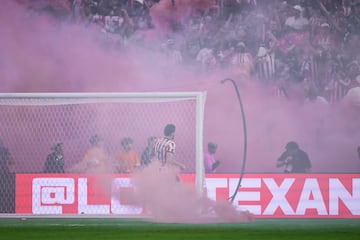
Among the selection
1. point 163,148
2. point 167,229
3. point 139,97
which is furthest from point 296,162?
point 167,229

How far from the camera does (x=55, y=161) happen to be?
1398cm

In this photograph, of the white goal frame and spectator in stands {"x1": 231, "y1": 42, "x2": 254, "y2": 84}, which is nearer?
the white goal frame

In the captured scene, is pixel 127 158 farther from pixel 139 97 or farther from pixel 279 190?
pixel 279 190

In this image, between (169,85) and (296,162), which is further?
(169,85)

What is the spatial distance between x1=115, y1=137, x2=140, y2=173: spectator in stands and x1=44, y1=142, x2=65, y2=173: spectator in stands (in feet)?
3.09

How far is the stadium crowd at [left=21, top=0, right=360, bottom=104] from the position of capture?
64.0 feet

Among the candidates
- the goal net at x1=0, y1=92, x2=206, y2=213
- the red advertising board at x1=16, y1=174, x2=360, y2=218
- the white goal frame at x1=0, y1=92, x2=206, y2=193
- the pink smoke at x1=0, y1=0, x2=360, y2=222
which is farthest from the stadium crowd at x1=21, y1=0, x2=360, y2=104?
the white goal frame at x1=0, y1=92, x2=206, y2=193

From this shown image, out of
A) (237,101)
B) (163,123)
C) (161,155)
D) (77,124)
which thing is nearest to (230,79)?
(237,101)

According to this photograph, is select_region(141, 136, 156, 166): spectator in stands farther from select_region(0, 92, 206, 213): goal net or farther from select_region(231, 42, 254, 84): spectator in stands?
select_region(231, 42, 254, 84): spectator in stands

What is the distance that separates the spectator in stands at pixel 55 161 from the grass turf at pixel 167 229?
0.82 metres

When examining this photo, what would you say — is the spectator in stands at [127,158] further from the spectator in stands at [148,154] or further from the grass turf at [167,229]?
the grass turf at [167,229]

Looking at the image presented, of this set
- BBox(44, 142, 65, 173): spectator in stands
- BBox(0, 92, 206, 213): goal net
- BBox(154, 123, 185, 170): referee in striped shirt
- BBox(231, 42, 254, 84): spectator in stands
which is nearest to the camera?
BBox(154, 123, 185, 170): referee in striped shirt

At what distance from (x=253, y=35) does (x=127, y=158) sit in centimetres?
686

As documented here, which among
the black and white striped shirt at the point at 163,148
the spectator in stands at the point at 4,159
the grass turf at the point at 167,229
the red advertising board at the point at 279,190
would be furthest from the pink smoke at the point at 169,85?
the black and white striped shirt at the point at 163,148
